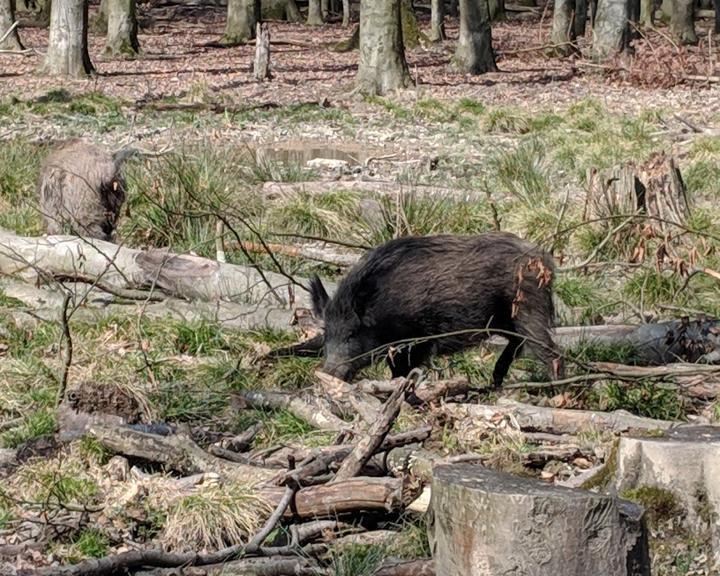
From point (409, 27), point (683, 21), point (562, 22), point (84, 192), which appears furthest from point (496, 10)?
point (84, 192)

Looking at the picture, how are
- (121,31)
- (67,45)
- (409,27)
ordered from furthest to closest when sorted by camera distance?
(409,27)
(121,31)
(67,45)

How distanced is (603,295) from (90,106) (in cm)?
1170

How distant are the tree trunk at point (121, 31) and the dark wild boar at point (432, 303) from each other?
2053 cm

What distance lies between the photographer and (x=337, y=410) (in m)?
6.68

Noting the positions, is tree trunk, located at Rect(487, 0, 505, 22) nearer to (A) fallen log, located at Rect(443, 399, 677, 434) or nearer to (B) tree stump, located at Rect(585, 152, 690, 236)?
(B) tree stump, located at Rect(585, 152, 690, 236)

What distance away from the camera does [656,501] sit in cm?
462

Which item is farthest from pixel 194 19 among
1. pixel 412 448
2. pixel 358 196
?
pixel 412 448

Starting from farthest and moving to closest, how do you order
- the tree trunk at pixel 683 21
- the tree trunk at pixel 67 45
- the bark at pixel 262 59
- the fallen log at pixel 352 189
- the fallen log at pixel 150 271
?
the tree trunk at pixel 683 21 → the bark at pixel 262 59 → the tree trunk at pixel 67 45 → the fallen log at pixel 352 189 → the fallen log at pixel 150 271

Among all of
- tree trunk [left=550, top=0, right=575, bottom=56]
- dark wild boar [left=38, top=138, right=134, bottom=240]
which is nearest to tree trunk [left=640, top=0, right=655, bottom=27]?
tree trunk [left=550, top=0, right=575, bottom=56]

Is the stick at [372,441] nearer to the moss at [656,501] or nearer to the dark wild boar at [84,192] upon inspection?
the moss at [656,501]

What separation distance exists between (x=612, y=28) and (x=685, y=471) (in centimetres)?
2077

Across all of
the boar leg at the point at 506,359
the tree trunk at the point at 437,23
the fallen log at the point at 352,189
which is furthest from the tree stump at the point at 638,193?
the tree trunk at the point at 437,23

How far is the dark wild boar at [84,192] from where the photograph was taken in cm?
1022

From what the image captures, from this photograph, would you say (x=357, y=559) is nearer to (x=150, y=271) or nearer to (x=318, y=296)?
(x=318, y=296)
